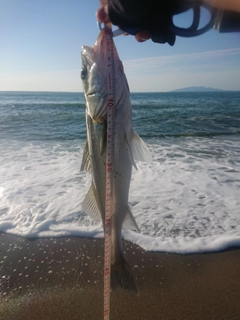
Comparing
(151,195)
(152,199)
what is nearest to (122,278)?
(152,199)

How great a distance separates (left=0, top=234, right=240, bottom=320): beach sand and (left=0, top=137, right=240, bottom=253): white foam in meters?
0.30

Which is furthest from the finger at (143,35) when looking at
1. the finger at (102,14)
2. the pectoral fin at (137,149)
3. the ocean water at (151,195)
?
the ocean water at (151,195)

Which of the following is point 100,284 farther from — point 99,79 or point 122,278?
point 99,79

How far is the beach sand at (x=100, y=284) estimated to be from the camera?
10.2 ft

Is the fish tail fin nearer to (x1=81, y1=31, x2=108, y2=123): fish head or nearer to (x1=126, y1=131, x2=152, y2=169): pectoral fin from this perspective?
(x1=126, y1=131, x2=152, y2=169): pectoral fin

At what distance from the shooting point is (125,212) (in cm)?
261

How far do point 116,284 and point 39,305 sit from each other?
121 centimetres

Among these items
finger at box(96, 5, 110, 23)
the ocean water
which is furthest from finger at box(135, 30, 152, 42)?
the ocean water

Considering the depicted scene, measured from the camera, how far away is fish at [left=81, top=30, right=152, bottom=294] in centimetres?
216

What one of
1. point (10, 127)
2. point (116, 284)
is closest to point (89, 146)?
point (116, 284)

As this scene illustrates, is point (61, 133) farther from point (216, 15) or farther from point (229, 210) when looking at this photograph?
point (216, 15)

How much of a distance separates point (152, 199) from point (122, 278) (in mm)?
3262

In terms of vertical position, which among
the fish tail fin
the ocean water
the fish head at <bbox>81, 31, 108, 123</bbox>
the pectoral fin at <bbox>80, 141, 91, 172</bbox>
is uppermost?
the fish head at <bbox>81, 31, 108, 123</bbox>

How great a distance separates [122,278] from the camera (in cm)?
256
